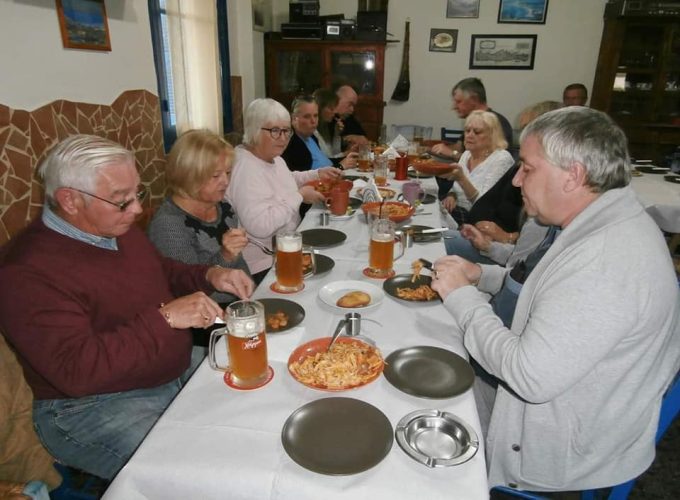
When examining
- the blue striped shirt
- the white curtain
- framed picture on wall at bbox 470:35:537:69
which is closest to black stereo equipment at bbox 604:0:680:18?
framed picture on wall at bbox 470:35:537:69

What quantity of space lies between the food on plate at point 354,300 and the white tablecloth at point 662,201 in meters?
2.31

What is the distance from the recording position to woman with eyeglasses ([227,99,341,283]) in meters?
2.28

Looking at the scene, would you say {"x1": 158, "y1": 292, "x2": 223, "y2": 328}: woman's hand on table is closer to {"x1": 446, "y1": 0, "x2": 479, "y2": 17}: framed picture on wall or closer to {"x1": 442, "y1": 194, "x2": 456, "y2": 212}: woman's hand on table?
{"x1": 442, "y1": 194, "x2": 456, "y2": 212}: woman's hand on table

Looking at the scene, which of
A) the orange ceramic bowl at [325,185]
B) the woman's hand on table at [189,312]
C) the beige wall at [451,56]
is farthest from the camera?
the beige wall at [451,56]

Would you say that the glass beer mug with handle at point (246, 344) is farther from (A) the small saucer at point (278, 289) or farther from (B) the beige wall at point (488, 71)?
(B) the beige wall at point (488, 71)

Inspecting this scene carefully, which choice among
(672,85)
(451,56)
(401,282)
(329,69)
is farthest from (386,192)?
(672,85)

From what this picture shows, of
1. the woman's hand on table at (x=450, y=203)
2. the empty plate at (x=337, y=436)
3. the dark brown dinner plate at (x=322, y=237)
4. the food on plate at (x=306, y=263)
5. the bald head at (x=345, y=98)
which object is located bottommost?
the woman's hand on table at (x=450, y=203)

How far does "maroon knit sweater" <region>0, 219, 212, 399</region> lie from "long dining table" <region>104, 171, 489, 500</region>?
0.64 ft

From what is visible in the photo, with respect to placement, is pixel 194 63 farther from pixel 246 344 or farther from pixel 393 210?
pixel 246 344

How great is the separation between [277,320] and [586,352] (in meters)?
0.82

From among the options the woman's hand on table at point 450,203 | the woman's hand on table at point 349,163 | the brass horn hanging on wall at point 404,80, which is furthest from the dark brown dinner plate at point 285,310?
the brass horn hanging on wall at point 404,80

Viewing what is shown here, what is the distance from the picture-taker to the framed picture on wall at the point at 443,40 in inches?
231

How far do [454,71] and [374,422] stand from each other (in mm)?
5929

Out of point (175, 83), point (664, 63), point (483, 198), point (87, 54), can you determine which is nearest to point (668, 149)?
point (664, 63)
